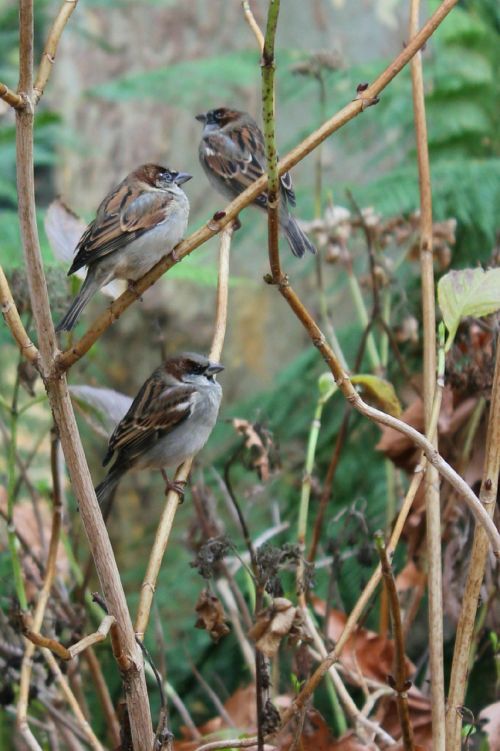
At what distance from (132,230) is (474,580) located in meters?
1.29

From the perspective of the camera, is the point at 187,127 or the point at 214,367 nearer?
the point at 214,367

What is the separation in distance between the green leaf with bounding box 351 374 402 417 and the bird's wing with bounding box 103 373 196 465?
72cm

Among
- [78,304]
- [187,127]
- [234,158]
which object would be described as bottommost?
[78,304]

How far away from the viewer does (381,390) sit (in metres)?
2.07

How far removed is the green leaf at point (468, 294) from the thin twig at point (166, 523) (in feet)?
1.35

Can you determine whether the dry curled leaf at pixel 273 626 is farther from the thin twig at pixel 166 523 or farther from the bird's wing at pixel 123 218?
the bird's wing at pixel 123 218

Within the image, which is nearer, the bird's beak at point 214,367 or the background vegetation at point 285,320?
the bird's beak at point 214,367

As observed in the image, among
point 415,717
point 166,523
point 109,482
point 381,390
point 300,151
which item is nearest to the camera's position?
point 300,151

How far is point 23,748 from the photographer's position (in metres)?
2.98

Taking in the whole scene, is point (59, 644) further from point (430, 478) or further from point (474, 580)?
point (430, 478)

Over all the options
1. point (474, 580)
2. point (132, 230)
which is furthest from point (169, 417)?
point (474, 580)

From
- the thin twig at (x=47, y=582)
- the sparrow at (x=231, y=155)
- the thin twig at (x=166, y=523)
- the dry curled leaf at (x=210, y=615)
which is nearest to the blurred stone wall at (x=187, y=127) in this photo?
the sparrow at (x=231, y=155)

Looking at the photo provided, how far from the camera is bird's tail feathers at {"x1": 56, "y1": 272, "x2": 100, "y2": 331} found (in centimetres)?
215

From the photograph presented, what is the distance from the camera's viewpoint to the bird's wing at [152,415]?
271cm
